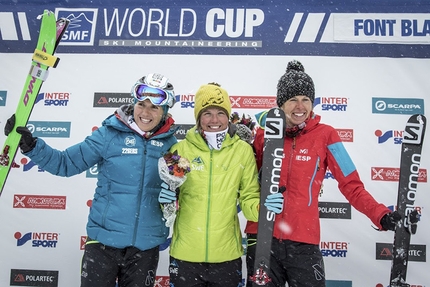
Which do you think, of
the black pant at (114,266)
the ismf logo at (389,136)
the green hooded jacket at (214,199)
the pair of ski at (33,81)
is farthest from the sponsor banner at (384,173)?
the pair of ski at (33,81)

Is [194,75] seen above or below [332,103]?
above

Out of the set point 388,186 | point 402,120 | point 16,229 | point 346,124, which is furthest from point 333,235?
point 16,229

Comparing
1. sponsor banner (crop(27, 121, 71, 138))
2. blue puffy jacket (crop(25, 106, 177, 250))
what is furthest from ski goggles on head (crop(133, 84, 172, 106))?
sponsor banner (crop(27, 121, 71, 138))

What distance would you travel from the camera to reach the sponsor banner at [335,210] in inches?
159

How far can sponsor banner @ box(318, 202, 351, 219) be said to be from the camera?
4.05 meters

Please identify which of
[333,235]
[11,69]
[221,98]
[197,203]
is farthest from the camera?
[11,69]

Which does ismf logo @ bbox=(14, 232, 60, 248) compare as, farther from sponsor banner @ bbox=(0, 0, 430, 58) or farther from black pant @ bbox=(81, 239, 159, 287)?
sponsor banner @ bbox=(0, 0, 430, 58)

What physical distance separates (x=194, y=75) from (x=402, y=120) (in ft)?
7.72

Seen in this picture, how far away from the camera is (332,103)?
414 cm

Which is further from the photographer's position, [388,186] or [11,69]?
[11,69]

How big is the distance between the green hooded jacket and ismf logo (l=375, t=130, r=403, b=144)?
217 cm

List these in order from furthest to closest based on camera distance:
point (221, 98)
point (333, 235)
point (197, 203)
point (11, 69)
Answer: point (11, 69) → point (333, 235) → point (221, 98) → point (197, 203)

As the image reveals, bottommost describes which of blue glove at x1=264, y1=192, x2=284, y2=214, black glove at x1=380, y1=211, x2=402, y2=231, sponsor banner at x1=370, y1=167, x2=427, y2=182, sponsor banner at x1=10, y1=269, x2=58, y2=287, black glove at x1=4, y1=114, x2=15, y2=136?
sponsor banner at x1=10, y1=269, x2=58, y2=287

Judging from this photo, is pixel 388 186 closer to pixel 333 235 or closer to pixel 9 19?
pixel 333 235
